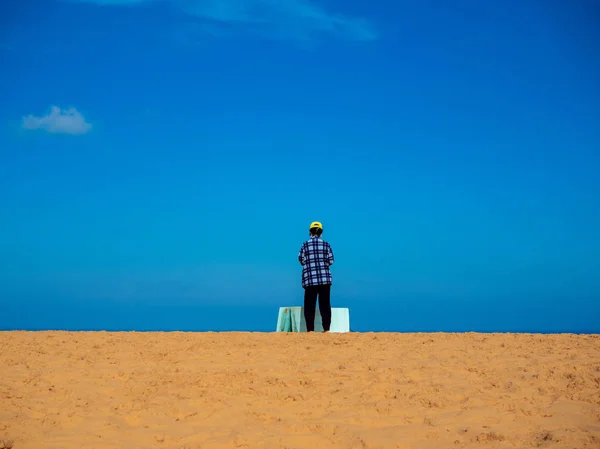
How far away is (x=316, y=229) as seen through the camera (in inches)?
436

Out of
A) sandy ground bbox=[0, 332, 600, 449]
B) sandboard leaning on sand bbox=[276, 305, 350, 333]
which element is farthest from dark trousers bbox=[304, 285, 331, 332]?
sandy ground bbox=[0, 332, 600, 449]

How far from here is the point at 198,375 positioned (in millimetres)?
7137

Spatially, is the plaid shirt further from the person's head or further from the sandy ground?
the sandy ground

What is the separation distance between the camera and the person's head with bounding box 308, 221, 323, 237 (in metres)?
11.1

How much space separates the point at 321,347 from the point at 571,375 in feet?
10.6

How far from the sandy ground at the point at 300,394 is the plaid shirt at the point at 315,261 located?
5.68 ft

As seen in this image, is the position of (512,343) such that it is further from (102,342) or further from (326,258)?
(102,342)

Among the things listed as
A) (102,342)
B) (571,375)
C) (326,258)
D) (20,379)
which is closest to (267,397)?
(20,379)

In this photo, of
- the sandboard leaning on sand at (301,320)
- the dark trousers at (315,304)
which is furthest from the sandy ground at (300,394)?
the sandboard leaning on sand at (301,320)

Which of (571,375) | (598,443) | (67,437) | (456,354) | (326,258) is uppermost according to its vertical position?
(326,258)

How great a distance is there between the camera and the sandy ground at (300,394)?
17.8 ft

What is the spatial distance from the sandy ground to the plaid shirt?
1732mm

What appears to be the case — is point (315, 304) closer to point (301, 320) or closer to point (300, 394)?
point (301, 320)

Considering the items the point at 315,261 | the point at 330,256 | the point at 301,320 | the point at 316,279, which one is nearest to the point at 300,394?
the point at 316,279
